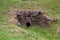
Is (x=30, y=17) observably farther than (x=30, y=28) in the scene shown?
Yes

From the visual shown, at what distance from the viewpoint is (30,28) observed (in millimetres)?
15547

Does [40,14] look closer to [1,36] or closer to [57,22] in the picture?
[57,22]

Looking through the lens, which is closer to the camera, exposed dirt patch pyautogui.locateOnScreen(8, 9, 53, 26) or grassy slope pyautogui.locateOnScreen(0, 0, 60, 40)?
grassy slope pyautogui.locateOnScreen(0, 0, 60, 40)

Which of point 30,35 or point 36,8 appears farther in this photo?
point 36,8

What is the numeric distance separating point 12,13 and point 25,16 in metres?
0.94

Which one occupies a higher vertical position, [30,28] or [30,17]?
[30,17]

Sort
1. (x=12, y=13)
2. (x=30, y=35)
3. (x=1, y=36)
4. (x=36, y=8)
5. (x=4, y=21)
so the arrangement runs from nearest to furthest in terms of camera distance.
→ (x=1, y=36) → (x=30, y=35) → (x=4, y=21) → (x=12, y=13) → (x=36, y=8)

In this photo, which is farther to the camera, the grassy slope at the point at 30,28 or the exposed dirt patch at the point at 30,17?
the exposed dirt patch at the point at 30,17

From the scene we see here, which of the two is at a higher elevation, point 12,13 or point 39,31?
point 12,13

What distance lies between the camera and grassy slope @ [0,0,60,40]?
13.1 metres

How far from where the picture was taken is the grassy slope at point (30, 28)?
13.1 meters

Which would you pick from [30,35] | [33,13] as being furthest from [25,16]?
[30,35]

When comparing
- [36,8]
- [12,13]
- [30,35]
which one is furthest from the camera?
[36,8]

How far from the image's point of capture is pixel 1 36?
12469mm
